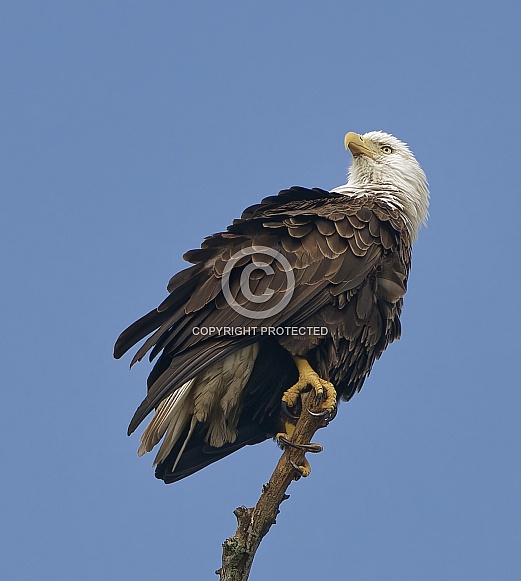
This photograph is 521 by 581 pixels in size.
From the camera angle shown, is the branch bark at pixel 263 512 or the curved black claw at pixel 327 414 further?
the curved black claw at pixel 327 414

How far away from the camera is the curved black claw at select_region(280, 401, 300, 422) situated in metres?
6.80

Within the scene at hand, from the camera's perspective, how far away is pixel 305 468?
249 inches

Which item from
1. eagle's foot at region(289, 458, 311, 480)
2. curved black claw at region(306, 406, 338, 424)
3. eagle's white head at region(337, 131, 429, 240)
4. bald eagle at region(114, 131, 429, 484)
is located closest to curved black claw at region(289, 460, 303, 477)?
eagle's foot at region(289, 458, 311, 480)

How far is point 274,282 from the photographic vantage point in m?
6.50

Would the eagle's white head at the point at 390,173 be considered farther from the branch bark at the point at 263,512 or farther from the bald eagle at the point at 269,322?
the branch bark at the point at 263,512

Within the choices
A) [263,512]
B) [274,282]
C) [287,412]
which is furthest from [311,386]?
[263,512]

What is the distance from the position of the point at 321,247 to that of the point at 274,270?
1.18ft

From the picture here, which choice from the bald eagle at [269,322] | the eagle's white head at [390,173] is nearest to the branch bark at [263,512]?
the bald eagle at [269,322]

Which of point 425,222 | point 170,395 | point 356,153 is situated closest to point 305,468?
point 170,395

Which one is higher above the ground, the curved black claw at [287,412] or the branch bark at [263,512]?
the curved black claw at [287,412]

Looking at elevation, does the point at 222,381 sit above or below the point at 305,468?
above

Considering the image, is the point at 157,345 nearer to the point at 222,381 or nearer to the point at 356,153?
the point at 222,381

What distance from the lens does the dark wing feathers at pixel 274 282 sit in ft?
20.9
